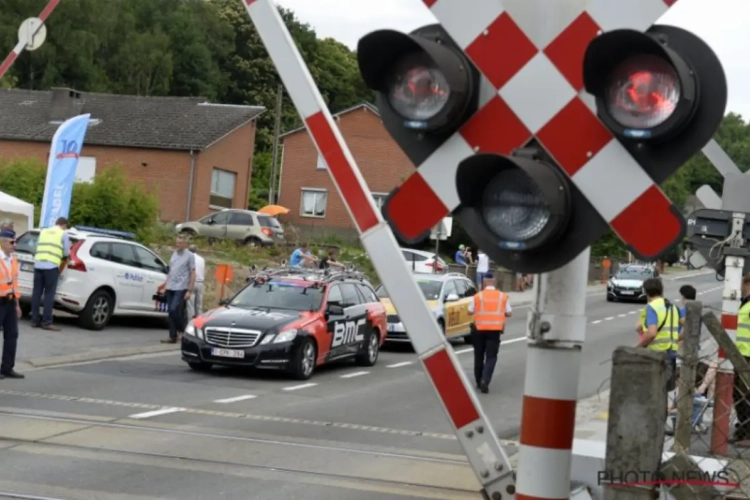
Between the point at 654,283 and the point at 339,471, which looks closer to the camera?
the point at 339,471

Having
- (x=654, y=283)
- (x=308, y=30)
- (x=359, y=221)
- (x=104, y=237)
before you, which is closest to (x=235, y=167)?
(x=308, y=30)

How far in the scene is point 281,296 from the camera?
61.0ft

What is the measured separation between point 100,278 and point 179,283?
1.69 metres

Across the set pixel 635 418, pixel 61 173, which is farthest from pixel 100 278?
pixel 635 418

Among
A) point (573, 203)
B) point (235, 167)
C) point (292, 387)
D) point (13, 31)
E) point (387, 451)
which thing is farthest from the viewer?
point (13, 31)

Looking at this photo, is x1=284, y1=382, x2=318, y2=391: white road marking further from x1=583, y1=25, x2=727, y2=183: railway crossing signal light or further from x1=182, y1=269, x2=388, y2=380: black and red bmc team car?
x1=583, y1=25, x2=727, y2=183: railway crossing signal light

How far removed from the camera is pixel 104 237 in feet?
75.0

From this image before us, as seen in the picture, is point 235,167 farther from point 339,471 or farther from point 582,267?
point 582,267

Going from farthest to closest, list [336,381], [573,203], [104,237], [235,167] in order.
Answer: [235,167] → [104,237] → [336,381] → [573,203]

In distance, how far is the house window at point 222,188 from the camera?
57.4m

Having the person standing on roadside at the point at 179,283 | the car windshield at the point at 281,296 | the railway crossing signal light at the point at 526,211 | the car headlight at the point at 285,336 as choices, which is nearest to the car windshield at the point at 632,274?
the person standing on roadside at the point at 179,283

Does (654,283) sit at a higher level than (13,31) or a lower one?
lower

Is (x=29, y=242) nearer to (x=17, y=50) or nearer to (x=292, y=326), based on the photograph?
(x=292, y=326)

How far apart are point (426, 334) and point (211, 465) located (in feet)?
23.4
